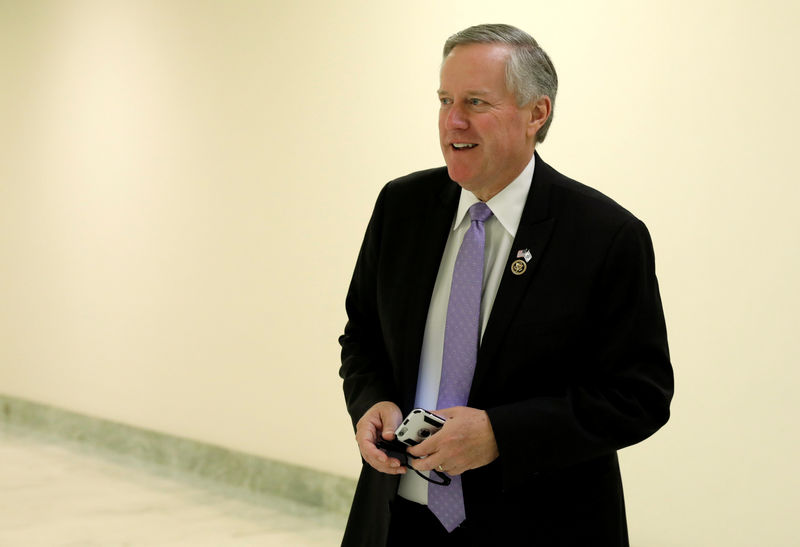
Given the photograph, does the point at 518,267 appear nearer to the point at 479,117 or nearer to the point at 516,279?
the point at 516,279

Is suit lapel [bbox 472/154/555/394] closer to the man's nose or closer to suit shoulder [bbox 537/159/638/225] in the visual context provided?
suit shoulder [bbox 537/159/638/225]

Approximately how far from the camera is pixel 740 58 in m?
3.53

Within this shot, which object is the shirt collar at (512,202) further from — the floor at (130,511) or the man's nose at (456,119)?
the floor at (130,511)

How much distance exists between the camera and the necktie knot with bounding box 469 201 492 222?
191 cm

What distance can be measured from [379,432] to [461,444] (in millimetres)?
246

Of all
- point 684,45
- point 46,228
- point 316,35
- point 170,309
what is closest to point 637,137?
point 684,45

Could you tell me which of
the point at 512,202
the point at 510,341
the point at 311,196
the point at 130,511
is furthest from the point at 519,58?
the point at 130,511

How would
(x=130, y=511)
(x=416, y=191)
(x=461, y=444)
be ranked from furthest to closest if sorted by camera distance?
(x=130, y=511), (x=416, y=191), (x=461, y=444)

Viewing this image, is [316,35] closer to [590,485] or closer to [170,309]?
[170,309]

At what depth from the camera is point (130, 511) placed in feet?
15.3

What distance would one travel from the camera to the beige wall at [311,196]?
3545 millimetres

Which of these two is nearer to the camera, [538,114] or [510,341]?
[510,341]

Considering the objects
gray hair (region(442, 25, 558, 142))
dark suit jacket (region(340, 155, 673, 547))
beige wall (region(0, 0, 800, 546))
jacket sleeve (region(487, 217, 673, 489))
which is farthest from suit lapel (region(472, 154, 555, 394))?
beige wall (region(0, 0, 800, 546))

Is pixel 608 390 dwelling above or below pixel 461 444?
above
